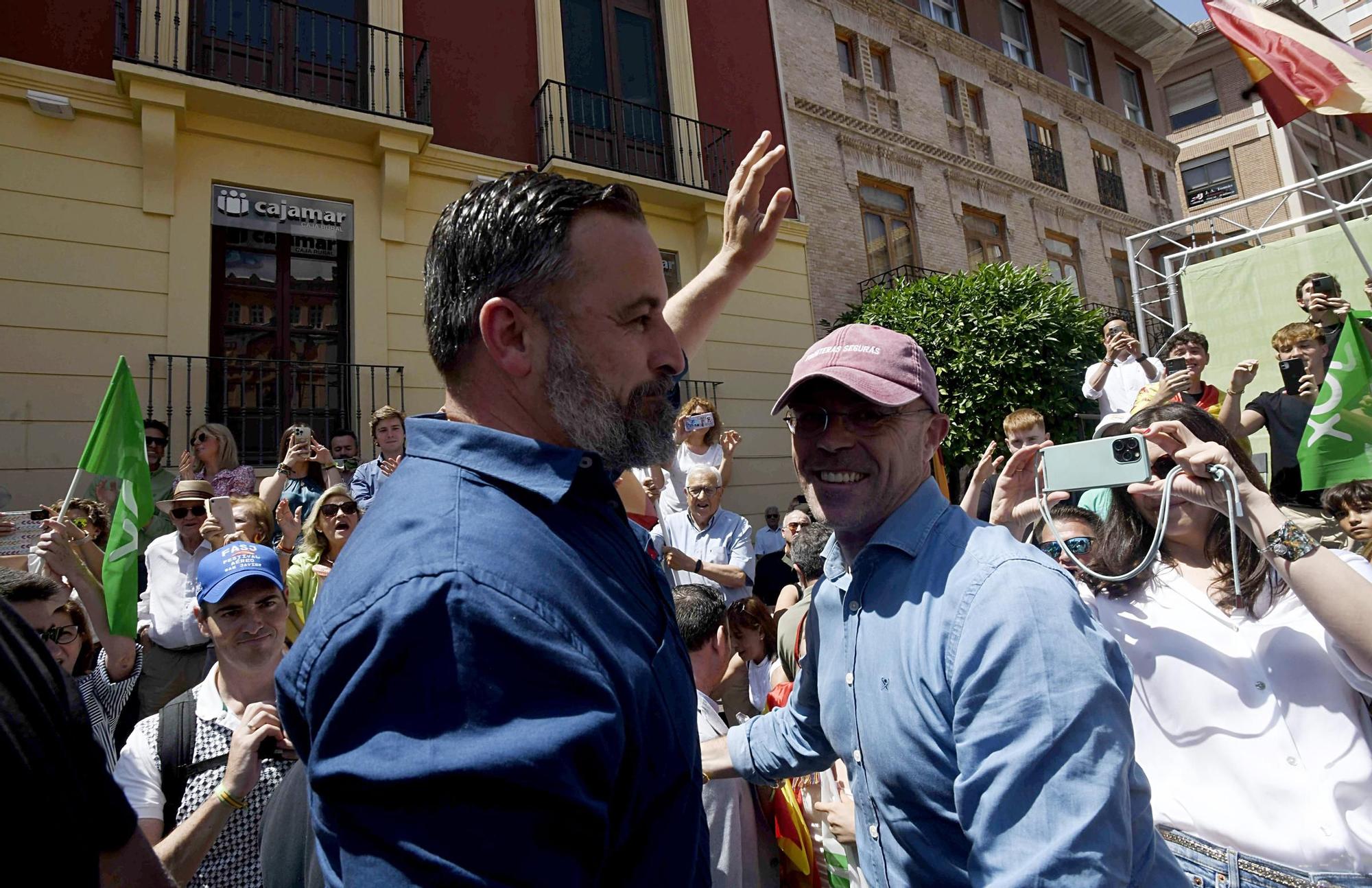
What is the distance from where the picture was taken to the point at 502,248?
1313mm

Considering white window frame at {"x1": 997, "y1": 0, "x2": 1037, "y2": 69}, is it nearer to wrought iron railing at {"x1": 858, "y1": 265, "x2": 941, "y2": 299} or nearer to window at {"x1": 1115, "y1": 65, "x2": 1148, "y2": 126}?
window at {"x1": 1115, "y1": 65, "x2": 1148, "y2": 126}

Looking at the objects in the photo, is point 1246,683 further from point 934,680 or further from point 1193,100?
point 1193,100

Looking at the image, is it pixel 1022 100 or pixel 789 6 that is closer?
pixel 789 6

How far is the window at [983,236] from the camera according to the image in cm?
1642

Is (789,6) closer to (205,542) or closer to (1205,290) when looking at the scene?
(1205,290)

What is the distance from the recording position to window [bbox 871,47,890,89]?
618 inches

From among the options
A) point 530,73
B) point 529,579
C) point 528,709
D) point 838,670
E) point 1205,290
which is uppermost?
point 530,73

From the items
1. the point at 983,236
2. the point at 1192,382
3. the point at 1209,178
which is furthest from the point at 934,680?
the point at 1209,178

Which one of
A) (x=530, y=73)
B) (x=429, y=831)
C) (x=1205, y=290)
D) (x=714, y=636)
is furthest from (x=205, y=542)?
(x=1205, y=290)

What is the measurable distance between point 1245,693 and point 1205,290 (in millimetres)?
8757

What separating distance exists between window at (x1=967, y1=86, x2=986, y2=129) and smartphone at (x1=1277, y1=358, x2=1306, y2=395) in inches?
530

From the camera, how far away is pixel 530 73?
11180 millimetres

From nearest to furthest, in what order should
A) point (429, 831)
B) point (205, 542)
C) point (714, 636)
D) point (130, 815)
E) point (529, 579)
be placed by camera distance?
point (429, 831) → point (529, 579) → point (130, 815) → point (714, 636) → point (205, 542)

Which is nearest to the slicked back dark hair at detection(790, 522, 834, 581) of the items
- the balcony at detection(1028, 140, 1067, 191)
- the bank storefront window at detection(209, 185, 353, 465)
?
the bank storefront window at detection(209, 185, 353, 465)
